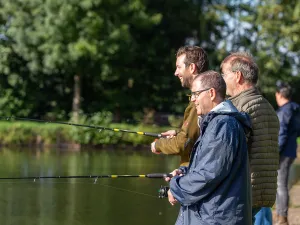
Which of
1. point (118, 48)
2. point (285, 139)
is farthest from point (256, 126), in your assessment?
Answer: point (118, 48)

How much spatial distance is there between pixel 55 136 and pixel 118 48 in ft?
18.2

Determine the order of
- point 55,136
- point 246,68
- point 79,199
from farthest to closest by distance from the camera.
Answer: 1. point 55,136
2. point 79,199
3. point 246,68

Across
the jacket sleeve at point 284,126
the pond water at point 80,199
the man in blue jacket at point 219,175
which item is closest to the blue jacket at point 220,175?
the man in blue jacket at point 219,175

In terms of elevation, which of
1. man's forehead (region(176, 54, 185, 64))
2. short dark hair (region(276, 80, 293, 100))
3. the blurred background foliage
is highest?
the blurred background foliage

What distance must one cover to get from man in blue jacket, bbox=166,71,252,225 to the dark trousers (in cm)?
362

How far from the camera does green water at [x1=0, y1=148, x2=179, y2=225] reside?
7662mm

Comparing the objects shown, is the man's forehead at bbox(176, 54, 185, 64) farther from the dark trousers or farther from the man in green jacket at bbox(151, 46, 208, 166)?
Answer: the dark trousers

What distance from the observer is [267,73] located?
3203cm

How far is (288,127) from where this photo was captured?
674 centimetres

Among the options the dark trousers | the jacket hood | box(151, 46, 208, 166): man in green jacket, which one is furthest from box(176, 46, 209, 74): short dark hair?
the dark trousers

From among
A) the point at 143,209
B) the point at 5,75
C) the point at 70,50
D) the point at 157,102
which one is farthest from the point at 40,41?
the point at 143,209

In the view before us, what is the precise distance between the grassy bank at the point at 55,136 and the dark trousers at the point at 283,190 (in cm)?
1368

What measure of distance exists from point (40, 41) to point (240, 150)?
22878mm

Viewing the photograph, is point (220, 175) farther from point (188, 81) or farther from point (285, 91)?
point (285, 91)
